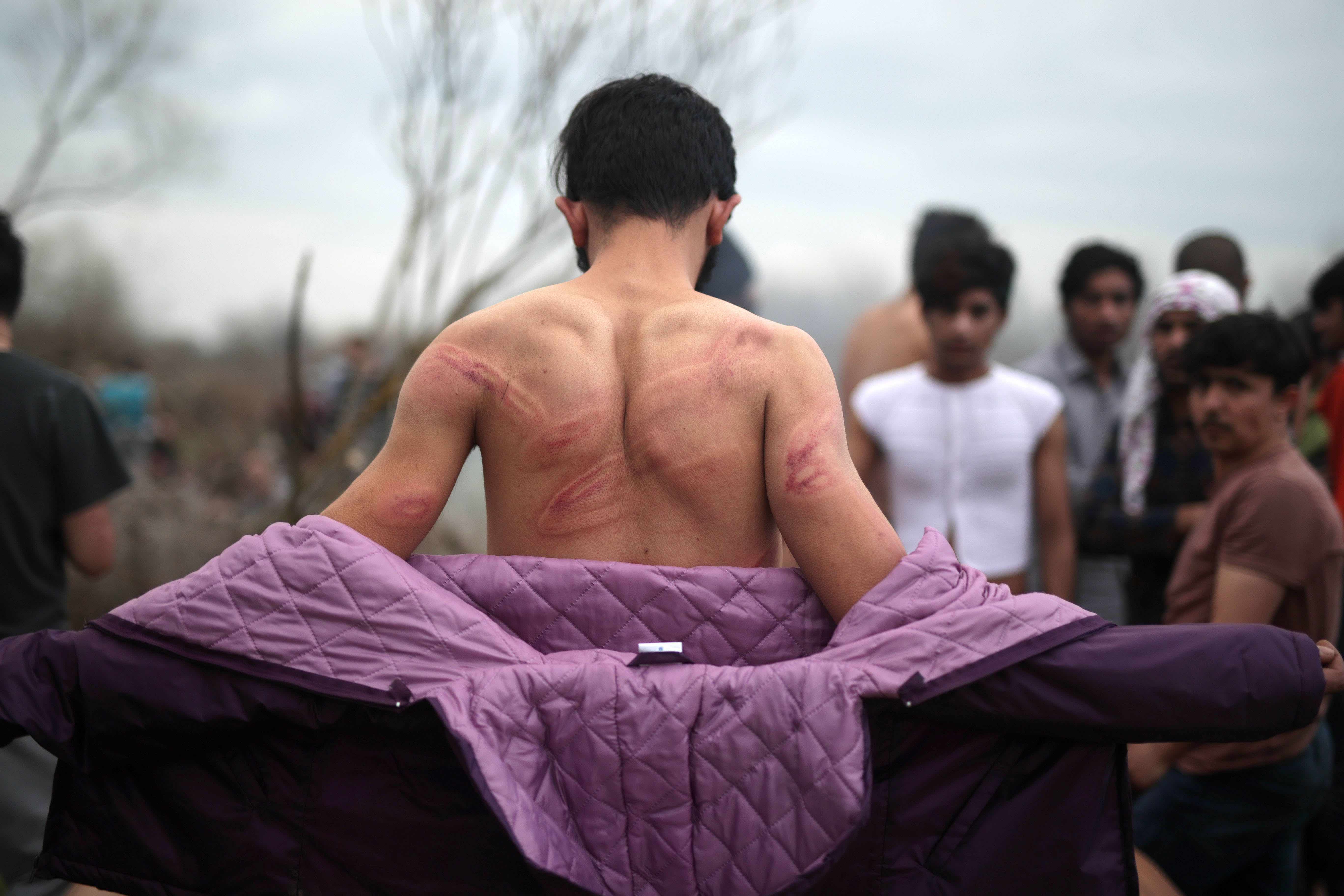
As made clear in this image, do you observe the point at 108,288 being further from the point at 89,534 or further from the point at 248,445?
the point at 89,534

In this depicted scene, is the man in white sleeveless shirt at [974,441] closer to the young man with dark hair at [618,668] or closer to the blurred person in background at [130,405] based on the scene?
the young man with dark hair at [618,668]

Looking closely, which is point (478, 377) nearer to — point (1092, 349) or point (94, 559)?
point (94, 559)

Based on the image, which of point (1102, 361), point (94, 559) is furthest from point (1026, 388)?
point (94, 559)

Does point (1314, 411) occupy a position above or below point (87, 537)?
above

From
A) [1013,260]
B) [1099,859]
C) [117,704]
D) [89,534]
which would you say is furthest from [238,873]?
[1013,260]

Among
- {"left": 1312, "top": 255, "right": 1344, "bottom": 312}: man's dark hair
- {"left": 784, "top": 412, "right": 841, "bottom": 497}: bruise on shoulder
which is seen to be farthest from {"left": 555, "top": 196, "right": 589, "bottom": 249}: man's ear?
{"left": 1312, "top": 255, "right": 1344, "bottom": 312}: man's dark hair

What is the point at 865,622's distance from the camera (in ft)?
4.95

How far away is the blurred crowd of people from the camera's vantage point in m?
2.34

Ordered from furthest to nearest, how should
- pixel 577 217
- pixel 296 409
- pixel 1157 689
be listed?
pixel 296 409
pixel 577 217
pixel 1157 689

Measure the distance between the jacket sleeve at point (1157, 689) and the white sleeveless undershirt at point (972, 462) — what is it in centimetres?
159

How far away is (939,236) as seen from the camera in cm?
384

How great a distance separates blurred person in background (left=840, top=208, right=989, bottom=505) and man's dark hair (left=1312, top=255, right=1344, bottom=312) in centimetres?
119

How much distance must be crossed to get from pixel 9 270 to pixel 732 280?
2.28 m

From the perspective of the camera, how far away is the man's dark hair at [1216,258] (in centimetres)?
367
